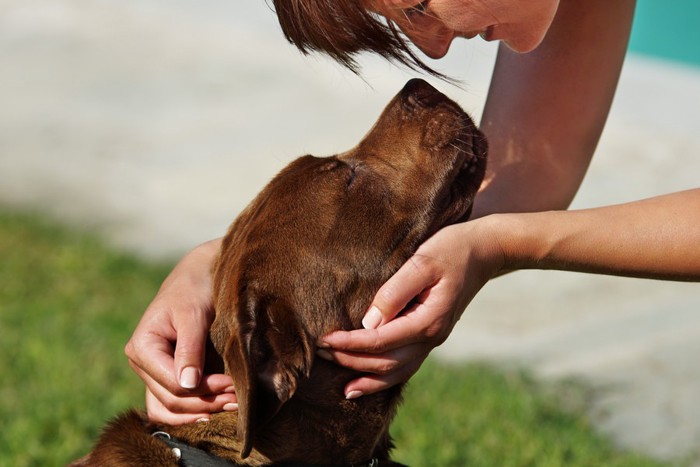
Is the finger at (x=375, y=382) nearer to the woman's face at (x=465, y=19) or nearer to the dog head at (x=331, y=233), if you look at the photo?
the dog head at (x=331, y=233)

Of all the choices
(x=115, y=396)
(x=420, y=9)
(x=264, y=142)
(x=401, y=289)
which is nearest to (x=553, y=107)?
(x=420, y=9)

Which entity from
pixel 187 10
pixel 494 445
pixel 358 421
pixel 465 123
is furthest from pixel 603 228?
pixel 187 10

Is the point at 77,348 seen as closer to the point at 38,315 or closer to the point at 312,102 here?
the point at 38,315

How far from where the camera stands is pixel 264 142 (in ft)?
36.7

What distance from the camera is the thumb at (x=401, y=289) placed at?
3.06 metres

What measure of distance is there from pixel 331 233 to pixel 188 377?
61cm

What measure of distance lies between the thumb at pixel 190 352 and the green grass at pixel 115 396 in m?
2.29

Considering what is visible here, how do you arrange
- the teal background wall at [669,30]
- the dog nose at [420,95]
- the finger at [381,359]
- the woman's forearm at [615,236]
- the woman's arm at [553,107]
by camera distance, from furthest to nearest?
the teal background wall at [669,30] → the woman's arm at [553,107] → the dog nose at [420,95] → the woman's forearm at [615,236] → the finger at [381,359]

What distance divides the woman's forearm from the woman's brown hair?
554mm

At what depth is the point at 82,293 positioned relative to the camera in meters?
8.12

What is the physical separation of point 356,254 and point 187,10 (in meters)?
11.6

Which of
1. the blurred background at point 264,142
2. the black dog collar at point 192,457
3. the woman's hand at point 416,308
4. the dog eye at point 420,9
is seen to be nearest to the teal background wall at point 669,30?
the blurred background at point 264,142

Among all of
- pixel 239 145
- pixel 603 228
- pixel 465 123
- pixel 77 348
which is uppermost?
pixel 465 123

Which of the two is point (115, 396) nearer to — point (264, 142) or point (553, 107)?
point (553, 107)
